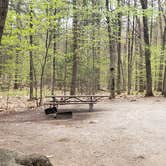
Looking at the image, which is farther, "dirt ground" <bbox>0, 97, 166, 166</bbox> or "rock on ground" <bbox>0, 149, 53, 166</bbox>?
"dirt ground" <bbox>0, 97, 166, 166</bbox>

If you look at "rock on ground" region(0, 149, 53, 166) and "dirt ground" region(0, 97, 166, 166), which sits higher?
"rock on ground" region(0, 149, 53, 166)

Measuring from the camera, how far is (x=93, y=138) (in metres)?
7.18

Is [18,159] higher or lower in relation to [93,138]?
higher

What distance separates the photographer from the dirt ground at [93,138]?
569cm

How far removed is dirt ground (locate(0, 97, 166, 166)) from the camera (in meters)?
5.69

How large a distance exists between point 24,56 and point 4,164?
42.6 feet

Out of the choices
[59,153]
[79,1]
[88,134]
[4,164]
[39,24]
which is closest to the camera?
[4,164]

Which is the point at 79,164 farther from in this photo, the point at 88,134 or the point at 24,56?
the point at 24,56

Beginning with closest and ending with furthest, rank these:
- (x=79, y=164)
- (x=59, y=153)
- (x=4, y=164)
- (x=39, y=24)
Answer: (x=4, y=164) → (x=79, y=164) → (x=59, y=153) → (x=39, y=24)

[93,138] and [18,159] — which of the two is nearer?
[18,159]

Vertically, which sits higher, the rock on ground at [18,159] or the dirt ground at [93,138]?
the rock on ground at [18,159]

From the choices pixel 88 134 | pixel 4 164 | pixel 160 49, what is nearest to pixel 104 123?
pixel 88 134

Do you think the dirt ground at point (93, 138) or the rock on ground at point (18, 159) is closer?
the rock on ground at point (18, 159)

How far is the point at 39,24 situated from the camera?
13617mm
